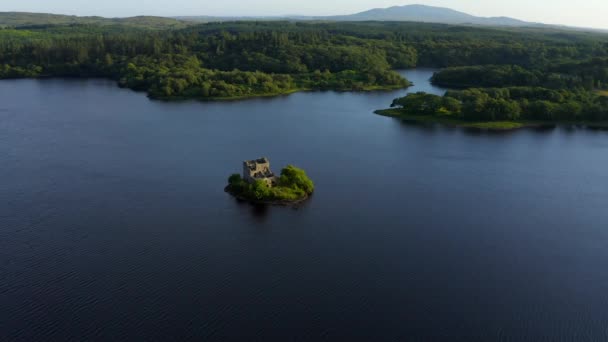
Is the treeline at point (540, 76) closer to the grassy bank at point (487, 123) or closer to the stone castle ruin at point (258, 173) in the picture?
the grassy bank at point (487, 123)

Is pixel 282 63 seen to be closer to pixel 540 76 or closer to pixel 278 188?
pixel 540 76

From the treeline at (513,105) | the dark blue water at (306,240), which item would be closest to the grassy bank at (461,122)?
the treeline at (513,105)

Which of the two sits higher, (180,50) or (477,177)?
(180,50)

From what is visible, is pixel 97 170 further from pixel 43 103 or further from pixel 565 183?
pixel 565 183

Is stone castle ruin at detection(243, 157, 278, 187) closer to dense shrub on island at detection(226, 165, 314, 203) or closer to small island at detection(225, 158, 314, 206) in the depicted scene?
small island at detection(225, 158, 314, 206)

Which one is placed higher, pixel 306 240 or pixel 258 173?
pixel 258 173

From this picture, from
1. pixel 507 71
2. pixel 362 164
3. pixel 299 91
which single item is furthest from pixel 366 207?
pixel 507 71

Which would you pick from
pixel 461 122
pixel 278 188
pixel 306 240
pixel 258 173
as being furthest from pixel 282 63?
pixel 306 240
